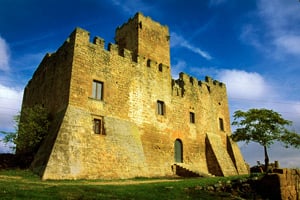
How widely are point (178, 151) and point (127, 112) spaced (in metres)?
5.76

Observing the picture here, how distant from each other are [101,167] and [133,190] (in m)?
5.12

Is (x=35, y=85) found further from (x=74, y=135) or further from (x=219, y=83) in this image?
(x=219, y=83)

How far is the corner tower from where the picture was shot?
2377 cm

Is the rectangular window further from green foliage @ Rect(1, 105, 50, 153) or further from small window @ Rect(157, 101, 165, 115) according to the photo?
small window @ Rect(157, 101, 165, 115)

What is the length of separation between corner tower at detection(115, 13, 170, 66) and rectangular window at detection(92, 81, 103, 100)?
5367 mm

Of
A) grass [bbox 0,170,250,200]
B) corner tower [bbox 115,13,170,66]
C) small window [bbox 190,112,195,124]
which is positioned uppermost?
corner tower [bbox 115,13,170,66]

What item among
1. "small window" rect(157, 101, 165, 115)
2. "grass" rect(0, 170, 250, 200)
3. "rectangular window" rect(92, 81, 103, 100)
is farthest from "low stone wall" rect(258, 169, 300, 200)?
"rectangular window" rect(92, 81, 103, 100)

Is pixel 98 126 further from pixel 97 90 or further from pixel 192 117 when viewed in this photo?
pixel 192 117

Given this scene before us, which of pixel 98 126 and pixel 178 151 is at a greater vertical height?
pixel 98 126

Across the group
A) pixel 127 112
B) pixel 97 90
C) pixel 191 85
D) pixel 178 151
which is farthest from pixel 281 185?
pixel 191 85

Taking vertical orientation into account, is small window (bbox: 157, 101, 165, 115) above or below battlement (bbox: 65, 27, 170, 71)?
below

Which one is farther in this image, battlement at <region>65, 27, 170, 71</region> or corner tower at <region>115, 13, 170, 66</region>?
corner tower at <region>115, 13, 170, 66</region>

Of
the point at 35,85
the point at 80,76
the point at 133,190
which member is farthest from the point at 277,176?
the point at 35,85

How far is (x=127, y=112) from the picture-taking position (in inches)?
766
